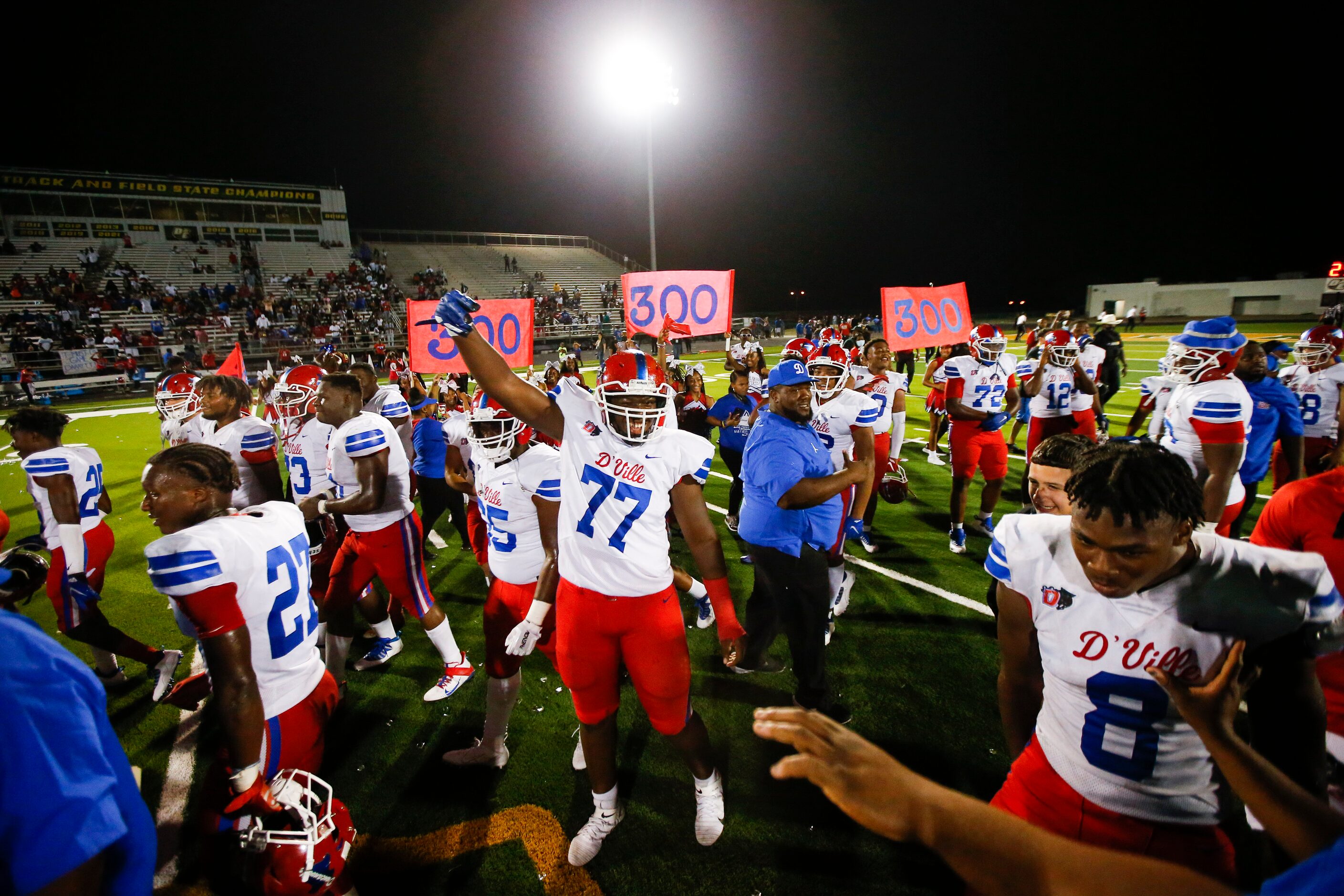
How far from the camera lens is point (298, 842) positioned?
2154mm

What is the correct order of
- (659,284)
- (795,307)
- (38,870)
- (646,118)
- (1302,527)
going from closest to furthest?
(38,870) < (1302,527) < (659,284) < (646,118) < (795,307)

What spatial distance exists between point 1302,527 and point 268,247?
50.3m

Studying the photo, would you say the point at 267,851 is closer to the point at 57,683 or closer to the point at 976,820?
the point at 57,683

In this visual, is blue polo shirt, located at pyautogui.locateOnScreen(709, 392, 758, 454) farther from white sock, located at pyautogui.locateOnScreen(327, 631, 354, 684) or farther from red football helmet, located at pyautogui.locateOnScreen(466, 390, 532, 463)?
white sock, located at pyautogui.locateOnScreen(327, 631, 354, 684)

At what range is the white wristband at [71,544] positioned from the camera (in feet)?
13.9

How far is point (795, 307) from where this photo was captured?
66.9m

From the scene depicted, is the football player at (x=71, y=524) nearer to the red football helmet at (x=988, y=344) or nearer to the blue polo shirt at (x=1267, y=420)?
the red football helmet at (x=988, y=344)

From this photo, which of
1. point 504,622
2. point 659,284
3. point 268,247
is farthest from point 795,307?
point 504,622

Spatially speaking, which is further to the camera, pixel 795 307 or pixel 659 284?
pixel 795 307

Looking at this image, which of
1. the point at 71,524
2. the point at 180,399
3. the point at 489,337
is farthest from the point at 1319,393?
the point at 180,399

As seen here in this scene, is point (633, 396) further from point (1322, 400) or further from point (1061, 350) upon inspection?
point (1322, 400)

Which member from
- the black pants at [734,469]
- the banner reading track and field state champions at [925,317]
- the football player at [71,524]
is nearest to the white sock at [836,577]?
the black pants at [734,469]

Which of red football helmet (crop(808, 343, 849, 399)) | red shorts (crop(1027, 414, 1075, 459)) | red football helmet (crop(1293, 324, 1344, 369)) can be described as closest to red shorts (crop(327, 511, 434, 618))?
red football helmet (crop(808, 343, 849, 399))

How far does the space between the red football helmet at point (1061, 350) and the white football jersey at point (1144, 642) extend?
633 centimetres
